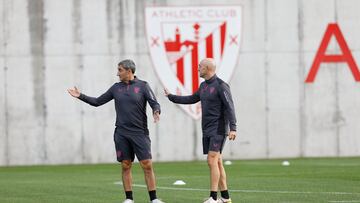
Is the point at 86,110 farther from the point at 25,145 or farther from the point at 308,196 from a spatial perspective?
the point at 308,196

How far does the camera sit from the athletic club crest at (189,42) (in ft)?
98.7

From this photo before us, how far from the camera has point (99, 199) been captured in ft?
51.8

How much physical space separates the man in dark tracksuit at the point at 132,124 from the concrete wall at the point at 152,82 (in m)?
15.6

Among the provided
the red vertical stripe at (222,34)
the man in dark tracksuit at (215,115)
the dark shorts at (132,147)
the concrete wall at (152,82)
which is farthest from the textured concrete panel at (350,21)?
the dark shorts at (132,147)

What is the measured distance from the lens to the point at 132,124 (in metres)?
14.5

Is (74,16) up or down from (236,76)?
up

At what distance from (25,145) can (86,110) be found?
201 cm

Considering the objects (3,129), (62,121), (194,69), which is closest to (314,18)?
(194,69)

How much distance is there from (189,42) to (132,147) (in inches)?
627

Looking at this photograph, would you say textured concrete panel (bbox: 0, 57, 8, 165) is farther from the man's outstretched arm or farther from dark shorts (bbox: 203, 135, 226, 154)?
dark shorts (bbox: 203, 135, 226, 154)

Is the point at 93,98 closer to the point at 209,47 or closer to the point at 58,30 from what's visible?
the point at 209,47

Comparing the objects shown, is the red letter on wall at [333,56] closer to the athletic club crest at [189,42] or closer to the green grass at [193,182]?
the athletic club crest at [189,42]

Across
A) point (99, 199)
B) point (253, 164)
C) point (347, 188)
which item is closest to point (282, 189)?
point (347, 188)

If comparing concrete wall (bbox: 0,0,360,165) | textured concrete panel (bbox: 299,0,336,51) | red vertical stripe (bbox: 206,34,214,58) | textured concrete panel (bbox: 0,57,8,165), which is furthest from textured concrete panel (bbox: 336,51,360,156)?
textured concrete panel (bbox: 0,57,8,165)
